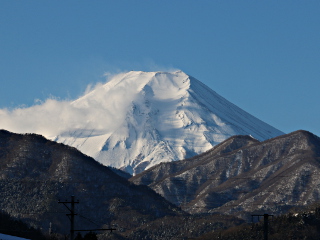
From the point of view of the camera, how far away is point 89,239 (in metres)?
162

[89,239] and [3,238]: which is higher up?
[89,239]

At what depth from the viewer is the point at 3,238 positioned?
116750 millimetres

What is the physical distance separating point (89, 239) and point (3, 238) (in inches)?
1834

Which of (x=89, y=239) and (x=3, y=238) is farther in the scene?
(x=89, y=239)
